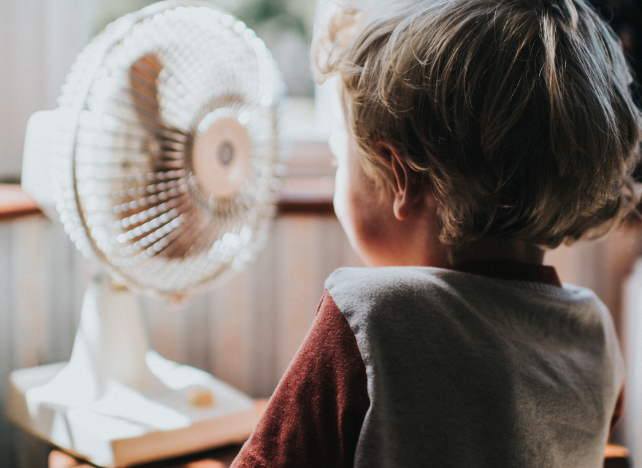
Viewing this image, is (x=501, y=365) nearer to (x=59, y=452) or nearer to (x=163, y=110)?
(x=163, y=110)

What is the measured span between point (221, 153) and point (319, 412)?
36cm

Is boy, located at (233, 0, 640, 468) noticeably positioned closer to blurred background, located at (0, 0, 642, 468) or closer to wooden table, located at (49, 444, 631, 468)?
wooden table, located at (49, 444, 631, 468)

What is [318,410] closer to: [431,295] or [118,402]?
[431,295]

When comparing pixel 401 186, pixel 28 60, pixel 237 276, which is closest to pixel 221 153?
pixel 401 186

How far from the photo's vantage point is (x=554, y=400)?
0.54 m

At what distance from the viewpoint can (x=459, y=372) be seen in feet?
Answer: 1.63

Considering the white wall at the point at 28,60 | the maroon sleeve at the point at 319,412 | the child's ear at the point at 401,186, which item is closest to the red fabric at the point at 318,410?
the maroon sleeve at the point at 319,412

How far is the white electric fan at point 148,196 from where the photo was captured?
0.62m

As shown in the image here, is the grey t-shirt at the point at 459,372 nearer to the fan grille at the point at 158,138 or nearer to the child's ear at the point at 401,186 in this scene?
the child's ear at the point at 401,186

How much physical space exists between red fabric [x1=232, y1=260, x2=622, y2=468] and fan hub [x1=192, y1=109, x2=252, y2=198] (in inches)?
11.4

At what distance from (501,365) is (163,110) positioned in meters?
0.46

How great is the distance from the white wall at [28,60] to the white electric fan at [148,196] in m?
0.41

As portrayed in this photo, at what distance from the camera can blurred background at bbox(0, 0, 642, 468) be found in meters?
0.98

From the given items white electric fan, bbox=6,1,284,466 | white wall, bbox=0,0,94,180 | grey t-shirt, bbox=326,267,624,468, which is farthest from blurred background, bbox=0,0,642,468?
grey t-shirt, bbox=326,267,624,468
